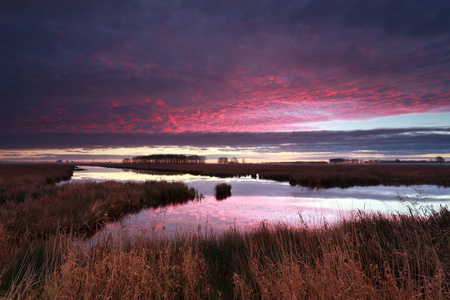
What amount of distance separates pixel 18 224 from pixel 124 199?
811 centimetres

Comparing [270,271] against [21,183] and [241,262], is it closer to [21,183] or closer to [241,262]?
[241,262]

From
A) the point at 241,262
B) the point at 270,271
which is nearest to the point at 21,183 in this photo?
the point at 241,262

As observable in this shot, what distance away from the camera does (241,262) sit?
219 inches

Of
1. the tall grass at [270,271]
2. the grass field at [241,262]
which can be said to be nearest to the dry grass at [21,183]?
the grass field at [241,262]

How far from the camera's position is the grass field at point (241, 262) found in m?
3.43

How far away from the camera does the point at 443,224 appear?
5.81 meters

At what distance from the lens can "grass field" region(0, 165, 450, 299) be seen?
11.2 feet

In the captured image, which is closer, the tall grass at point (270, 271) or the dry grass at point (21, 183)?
the tall grass at point (270, 271)

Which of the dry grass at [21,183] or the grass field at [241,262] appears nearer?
the grass field at [241,262]

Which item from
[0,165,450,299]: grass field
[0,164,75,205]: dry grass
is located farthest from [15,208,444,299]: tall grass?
[0,164,75,205]: dry grass

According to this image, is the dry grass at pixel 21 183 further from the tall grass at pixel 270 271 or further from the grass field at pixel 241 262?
the tall grass at pixel 270 271

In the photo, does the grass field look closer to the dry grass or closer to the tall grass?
the tall grass

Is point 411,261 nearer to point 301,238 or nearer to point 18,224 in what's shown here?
point 301,238

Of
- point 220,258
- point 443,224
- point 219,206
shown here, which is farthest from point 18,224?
point 443,224
